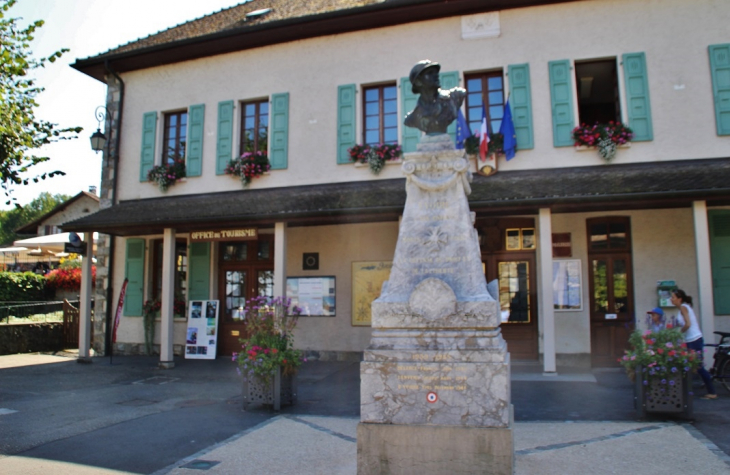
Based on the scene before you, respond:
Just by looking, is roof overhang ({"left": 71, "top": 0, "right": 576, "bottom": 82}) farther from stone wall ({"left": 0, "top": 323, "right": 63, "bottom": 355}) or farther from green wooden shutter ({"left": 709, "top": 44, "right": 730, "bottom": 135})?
stone wall ({"left": 0, "top": 323, "right": 63, "bottom": 355})

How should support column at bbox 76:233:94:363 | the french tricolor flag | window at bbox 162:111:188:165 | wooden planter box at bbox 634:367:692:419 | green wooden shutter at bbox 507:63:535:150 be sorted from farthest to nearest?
window at bbox 162:111:188:165
support column at bbox 76:233:94:363
green wooden shutter at bbox 507:63:535:150
the french tricolor flag
wooden planter box at bbox 634:367:692:419

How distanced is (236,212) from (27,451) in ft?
19.2

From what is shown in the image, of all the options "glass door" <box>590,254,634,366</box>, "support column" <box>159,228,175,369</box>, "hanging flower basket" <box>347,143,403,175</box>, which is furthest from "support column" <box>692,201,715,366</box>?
"support column" <box>159,228,175,369</box>

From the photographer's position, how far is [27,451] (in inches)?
213

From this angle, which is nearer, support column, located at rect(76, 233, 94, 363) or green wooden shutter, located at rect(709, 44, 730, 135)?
green wooden shutter, located at rect(709, 44, 730, 135)

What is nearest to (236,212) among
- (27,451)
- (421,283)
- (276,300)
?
(276,300)

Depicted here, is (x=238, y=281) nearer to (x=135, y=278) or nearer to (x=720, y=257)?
(x=135, y=278)

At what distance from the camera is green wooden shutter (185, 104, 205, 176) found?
12.8m

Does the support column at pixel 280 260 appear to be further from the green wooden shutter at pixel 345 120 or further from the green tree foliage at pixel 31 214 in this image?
the green tree foliage at pixel 31 214

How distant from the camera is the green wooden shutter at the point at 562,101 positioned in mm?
10422

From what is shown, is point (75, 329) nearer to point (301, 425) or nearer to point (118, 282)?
point (118, 282)

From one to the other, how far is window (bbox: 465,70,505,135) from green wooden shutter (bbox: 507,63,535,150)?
28cm

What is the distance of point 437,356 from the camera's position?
4141 mm

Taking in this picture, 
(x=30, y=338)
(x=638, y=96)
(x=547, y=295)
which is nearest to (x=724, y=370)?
(x=547, y=295)
